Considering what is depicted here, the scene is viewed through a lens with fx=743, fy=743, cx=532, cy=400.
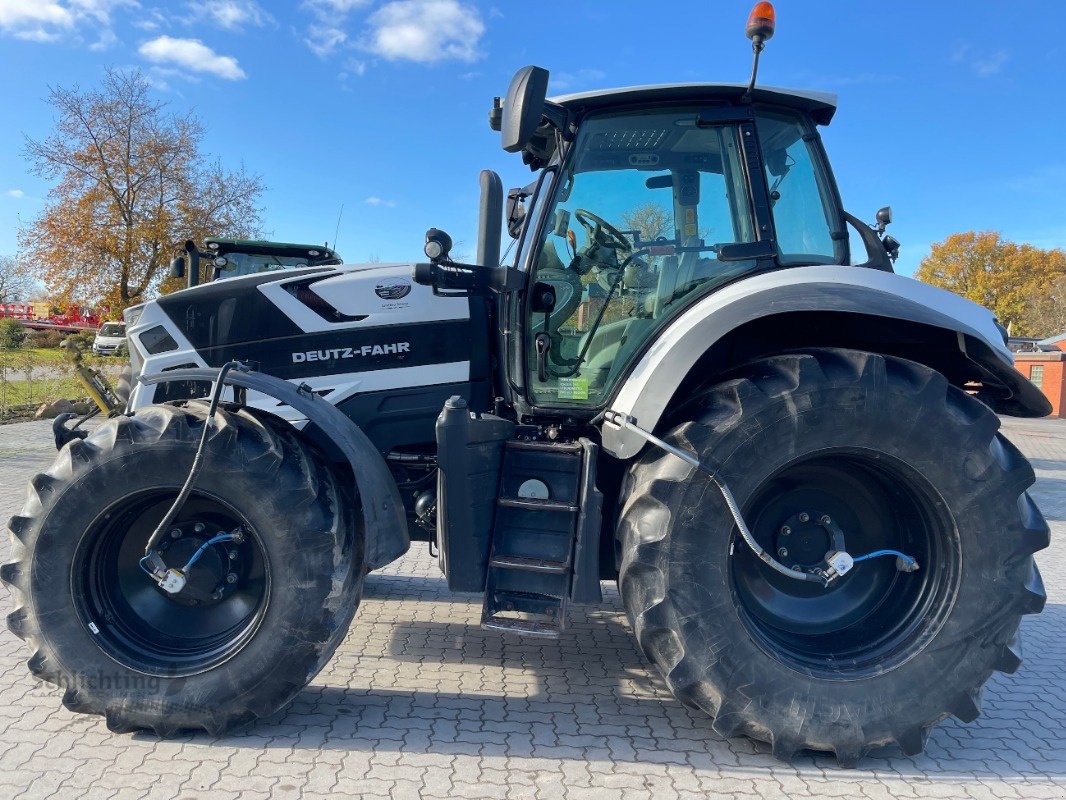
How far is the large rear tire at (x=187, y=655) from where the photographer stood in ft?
9.09

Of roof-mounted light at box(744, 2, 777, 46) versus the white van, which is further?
the white van

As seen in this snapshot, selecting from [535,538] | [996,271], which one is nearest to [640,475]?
[535,538]

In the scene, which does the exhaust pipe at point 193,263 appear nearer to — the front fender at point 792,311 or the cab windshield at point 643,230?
the cab windshield at point 643,230

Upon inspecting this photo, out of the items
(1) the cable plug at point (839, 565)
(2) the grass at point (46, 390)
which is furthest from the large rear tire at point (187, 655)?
(2) the grass at point (46, 390)

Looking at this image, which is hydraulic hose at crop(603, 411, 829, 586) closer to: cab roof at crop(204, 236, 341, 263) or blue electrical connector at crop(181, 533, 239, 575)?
blue electrical connector at crop(181, 533, 239, 575)

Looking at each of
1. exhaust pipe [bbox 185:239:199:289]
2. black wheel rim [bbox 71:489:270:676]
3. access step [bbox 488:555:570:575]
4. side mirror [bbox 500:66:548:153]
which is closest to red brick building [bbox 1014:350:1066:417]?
exhaust pipe [bbox 185:239:199:289]

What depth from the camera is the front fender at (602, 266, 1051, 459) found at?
109 inches

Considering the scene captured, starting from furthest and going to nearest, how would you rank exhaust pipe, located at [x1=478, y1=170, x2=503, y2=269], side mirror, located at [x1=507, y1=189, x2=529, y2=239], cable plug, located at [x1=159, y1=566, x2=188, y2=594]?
side mirror, located at [x1=507, y1=189, x2=529, y2=239] → exhaust pipe, located at [x1=478, y1=170, x2=503, y2=269] → cable plug, located at [x1=159, y1=566, x2=188, y2=594]

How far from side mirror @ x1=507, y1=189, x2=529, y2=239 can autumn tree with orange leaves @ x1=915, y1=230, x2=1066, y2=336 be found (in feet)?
150

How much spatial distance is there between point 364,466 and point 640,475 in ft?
3.56

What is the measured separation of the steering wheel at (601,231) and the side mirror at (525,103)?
61cm

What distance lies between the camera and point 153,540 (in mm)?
2840

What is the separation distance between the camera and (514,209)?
4281mm

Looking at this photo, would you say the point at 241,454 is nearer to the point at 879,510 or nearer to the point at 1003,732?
the point at 879,510
